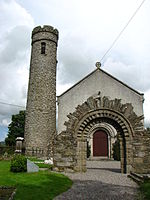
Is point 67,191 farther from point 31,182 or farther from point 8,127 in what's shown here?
point 8,127

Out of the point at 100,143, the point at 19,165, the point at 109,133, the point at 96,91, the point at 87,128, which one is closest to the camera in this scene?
the point at 19,165

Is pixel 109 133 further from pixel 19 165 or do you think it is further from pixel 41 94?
pixel 19 165

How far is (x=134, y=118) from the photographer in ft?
38.1

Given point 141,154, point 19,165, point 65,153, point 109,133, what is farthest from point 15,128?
point 141,154

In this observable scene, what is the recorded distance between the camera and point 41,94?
2361 cm

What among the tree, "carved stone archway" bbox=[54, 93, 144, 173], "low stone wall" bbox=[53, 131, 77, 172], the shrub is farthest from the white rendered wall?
the tree

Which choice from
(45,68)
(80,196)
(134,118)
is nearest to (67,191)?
(80,196)

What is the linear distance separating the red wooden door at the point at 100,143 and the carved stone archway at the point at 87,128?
12088mm

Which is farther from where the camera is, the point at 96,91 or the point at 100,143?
the point at 100,143

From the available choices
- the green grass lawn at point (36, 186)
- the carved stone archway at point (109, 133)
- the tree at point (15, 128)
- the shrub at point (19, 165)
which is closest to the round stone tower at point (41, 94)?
the carved stone archway at point (109, 133)

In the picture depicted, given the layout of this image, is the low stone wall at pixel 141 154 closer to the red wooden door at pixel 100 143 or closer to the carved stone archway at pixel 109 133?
the carved stone archway at pixel 109 133

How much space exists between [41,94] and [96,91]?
25.4 ft

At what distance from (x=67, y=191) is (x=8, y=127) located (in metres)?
29.7

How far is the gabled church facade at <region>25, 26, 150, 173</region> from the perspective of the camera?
11.5 metres
